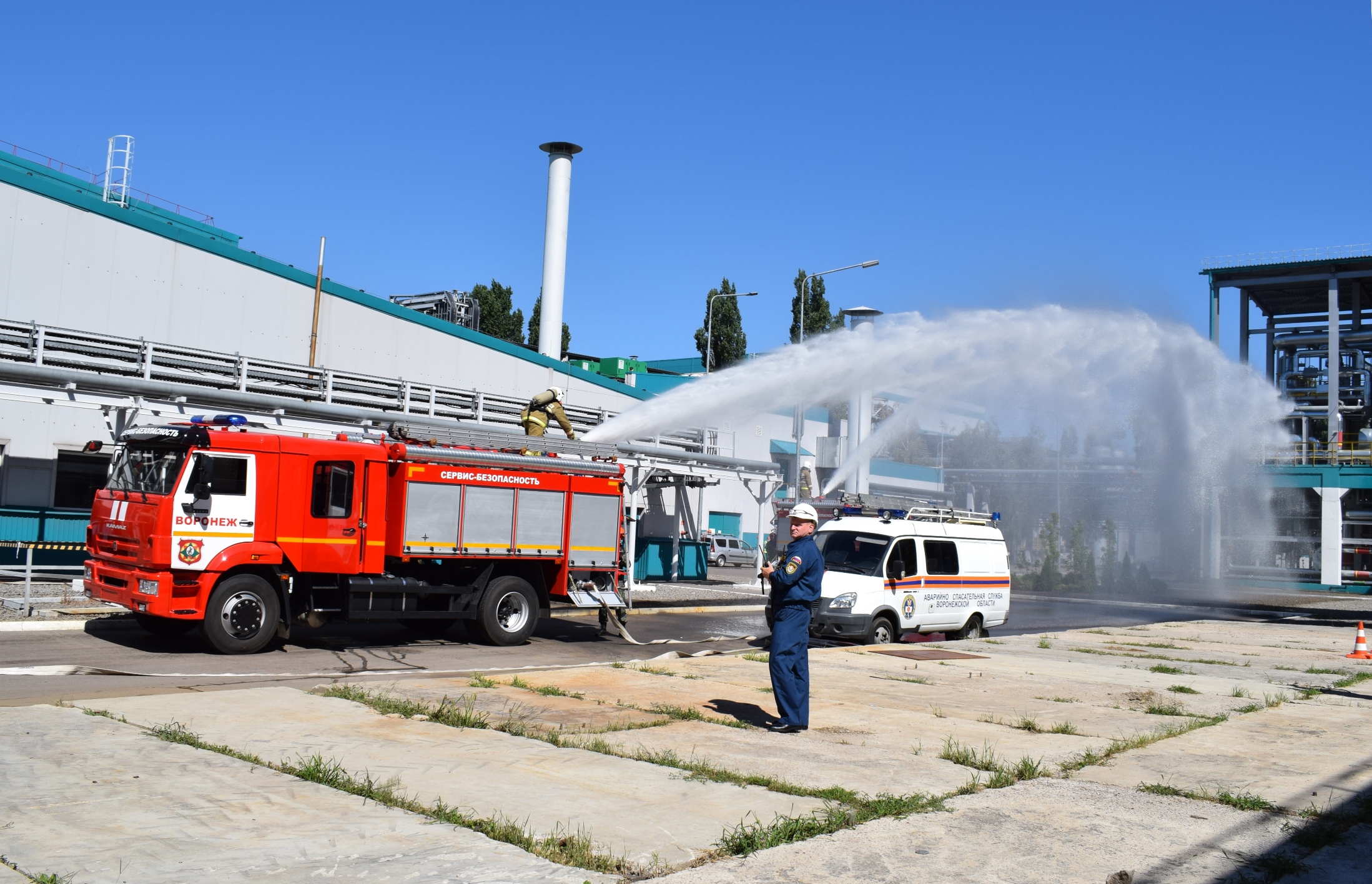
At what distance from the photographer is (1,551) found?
20.5 meters

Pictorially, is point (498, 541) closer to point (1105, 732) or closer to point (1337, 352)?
point (1105, 732)

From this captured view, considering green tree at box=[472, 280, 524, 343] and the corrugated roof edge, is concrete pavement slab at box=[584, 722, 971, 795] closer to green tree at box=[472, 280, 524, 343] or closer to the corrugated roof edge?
the corrugated roof edge

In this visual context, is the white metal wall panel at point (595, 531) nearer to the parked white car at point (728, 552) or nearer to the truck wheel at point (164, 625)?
the truck wheel at point (164, 625)

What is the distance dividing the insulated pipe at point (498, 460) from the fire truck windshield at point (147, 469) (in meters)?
2.68

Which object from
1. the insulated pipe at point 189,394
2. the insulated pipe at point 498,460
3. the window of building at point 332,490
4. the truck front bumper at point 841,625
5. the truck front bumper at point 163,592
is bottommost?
the truck front bumper at point 841,625

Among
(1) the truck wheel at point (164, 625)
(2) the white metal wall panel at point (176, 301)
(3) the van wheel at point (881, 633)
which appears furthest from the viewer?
(2) the white metal wall panel at point (176, 301)

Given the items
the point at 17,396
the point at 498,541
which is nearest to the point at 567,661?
the point at 498,541

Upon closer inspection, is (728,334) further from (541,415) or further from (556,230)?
(541,415)

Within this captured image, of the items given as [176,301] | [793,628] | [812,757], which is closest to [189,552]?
[793,628]

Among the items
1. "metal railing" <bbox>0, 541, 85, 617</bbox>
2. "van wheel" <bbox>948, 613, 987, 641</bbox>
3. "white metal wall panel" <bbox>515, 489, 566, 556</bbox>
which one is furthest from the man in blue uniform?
"metal railing" <bbox>0, 541, 85, 617</bbox>

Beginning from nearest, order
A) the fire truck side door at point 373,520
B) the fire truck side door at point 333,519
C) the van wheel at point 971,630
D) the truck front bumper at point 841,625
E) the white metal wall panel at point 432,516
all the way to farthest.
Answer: the fire truck side door at point 333,519 → the fire truck side door at point 373,520 → the white metal wall panel at point 432,516 → the truck front bumper at point 841,625 → the van wheel at point 971,630

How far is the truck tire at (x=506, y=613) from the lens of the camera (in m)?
14.9

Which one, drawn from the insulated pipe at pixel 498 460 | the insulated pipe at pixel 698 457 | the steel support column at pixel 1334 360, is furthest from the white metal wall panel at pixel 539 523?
the steel support column at pixel 1334 360

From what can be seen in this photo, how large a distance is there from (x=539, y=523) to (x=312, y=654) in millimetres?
3715
